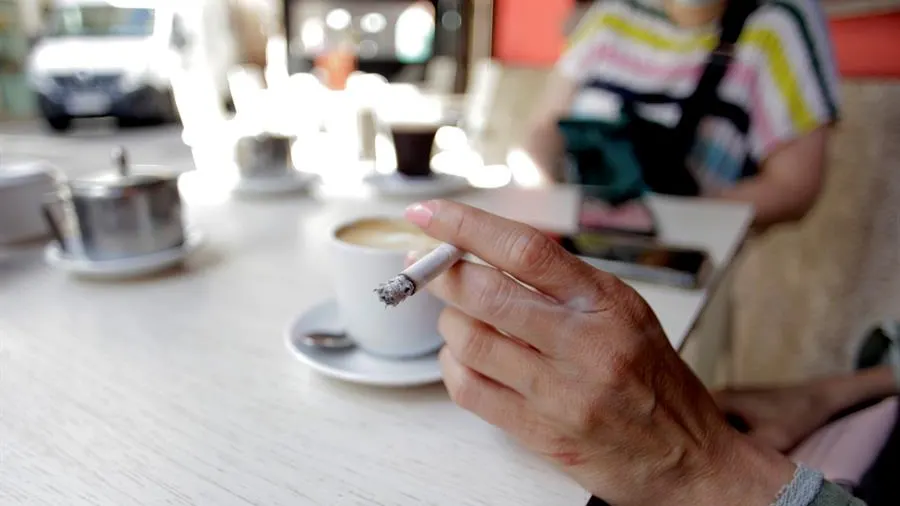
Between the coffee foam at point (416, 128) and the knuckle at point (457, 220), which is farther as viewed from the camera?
the coffee foam at point (416, 128)

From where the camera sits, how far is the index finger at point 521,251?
1.09ft

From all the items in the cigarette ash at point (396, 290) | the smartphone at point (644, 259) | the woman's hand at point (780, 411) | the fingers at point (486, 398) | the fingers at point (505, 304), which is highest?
the cigarette ash at point (396, 290)

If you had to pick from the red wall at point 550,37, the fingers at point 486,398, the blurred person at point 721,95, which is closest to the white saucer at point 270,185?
the blurred person at point 721,95

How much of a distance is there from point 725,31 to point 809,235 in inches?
20.8

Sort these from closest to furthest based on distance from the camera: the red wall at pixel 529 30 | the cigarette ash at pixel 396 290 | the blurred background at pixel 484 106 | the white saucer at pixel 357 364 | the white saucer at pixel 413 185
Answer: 1. the cigarette ash at pixel 396 290
2. the white saucer at pixel 357 364
3. the white saucer at pixel 413 185
4. the blurred background at pixel 484 106
5. the red wall at pixel 529 30

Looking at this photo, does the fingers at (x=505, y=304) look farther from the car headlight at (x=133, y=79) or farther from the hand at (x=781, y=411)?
the car headlight at (x=133, y=79)

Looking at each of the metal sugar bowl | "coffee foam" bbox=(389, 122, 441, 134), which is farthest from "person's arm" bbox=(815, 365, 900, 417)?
the metal sugar bowl

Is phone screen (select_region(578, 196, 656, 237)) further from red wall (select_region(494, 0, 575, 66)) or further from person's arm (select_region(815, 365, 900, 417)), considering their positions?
red wall (select_region(494, 0, 575, 66))

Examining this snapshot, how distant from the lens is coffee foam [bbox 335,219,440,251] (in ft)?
1.65

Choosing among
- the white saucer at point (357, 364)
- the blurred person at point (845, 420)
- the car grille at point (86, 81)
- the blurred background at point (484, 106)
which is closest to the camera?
the white saucer at point (357, 364)

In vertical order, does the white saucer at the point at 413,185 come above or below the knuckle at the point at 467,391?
below

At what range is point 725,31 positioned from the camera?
1.23 m

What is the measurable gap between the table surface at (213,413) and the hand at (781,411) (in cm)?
15

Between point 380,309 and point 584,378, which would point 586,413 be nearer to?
point 584,378
